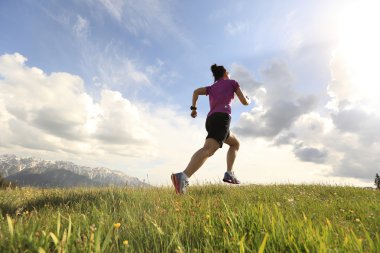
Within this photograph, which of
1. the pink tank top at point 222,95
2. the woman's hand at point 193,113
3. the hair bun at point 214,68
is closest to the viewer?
the pink tank top at point 222,95

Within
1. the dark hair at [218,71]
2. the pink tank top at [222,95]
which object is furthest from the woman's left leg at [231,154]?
the dark hair at [218,71]

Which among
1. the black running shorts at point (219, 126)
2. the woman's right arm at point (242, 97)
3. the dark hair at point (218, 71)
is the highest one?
the dark hair at point (218, 71)

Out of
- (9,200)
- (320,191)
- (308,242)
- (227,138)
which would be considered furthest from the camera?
(320,191)

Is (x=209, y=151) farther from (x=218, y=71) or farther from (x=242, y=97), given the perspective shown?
(x=218, y=71)

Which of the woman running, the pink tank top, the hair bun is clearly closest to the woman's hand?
the woman running

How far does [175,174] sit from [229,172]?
209 cm

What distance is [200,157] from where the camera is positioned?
7.56 m

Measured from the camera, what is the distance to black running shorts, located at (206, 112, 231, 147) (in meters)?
7.86

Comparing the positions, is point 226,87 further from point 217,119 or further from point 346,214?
point 346,214

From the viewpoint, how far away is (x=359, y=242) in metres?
2.21

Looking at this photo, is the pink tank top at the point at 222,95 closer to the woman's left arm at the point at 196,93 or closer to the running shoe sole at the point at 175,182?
the woman's left arm at the point at 196,93

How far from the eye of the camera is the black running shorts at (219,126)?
25.8 ft

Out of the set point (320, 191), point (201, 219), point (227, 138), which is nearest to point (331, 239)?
point (201, 219)

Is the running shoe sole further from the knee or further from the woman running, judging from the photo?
the knee
